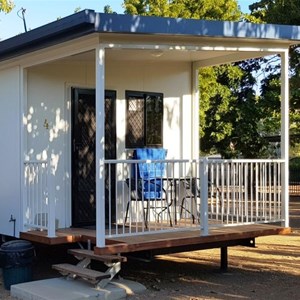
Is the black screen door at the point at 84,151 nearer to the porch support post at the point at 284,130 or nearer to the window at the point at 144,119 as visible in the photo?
the window at the point at 144,119

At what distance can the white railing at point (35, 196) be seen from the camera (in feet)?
25.5

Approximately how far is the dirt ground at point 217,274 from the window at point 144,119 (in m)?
1.87

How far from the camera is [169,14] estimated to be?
17625 mm

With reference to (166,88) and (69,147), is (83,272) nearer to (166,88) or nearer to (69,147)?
(69,147)

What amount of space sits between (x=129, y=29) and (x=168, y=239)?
2.53 metres

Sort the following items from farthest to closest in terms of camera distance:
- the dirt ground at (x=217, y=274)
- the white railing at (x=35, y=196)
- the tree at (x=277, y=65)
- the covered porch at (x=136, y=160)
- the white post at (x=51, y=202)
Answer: the tree at (x=277, y=65)
the white railing at (x=35, y=196)
the white post at (x=51, y=202)
the covered porch at (x=136, y=160)
the dirt ground at (x=217, y=274)

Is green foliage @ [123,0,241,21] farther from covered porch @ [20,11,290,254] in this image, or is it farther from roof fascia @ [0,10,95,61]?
roof fascia @ [0,10,95,61]

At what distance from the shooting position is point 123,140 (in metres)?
8.75

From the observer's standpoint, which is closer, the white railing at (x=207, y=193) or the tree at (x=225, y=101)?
the white railing at (x=207, y=193)

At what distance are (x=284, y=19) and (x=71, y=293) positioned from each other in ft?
31.8

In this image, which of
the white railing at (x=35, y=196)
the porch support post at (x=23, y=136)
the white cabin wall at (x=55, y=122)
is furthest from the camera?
the white cabin wall at (x=55, y=122)

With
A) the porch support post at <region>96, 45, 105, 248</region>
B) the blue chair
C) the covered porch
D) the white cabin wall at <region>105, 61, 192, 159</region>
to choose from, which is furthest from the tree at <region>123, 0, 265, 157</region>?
the porch support post at <region>96, 45, 105, 248</region>

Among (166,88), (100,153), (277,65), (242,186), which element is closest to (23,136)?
(100,153)

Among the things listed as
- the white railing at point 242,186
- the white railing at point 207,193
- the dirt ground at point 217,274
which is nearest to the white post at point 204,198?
the white railing at point 207,193
